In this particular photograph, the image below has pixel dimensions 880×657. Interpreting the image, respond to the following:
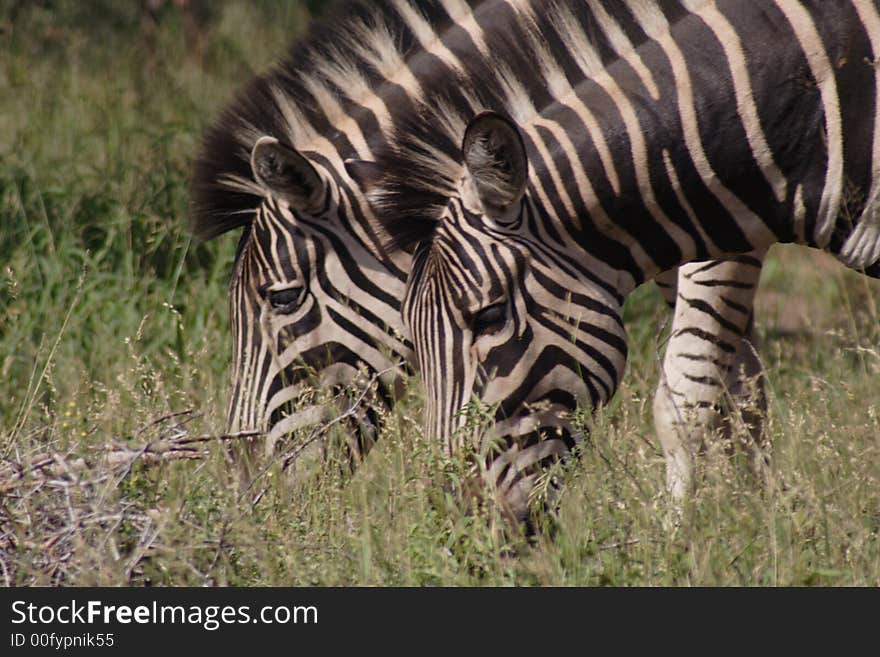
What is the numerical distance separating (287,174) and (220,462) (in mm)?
1033

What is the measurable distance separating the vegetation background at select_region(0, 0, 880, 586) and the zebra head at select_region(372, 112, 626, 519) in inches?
5.7

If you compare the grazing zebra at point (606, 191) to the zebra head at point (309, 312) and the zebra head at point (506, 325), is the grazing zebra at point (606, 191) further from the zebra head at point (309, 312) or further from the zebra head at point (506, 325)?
the zebra head at point (309, 312)

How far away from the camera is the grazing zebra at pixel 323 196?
16.2 ft

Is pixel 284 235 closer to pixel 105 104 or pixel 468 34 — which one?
pixel 468 34

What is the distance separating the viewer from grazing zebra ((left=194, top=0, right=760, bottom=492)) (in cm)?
495

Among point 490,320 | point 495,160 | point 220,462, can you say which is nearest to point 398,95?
point 495,160

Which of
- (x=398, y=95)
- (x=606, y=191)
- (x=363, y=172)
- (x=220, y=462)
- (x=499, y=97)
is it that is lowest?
(x=220, y=462)

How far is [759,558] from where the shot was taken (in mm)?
A: 3994

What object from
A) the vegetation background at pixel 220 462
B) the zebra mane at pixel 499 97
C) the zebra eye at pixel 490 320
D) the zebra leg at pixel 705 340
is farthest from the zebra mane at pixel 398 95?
the zebra leg at pixel 705 340

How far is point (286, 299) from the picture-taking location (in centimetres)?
497

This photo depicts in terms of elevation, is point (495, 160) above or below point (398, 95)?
below

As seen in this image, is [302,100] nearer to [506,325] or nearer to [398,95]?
[398,95]

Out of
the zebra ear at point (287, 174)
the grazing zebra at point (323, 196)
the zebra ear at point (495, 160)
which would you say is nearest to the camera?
the zebra ear at point (495, 160)

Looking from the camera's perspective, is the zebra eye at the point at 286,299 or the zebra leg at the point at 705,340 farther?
the zebra leg at the point at 705,340
